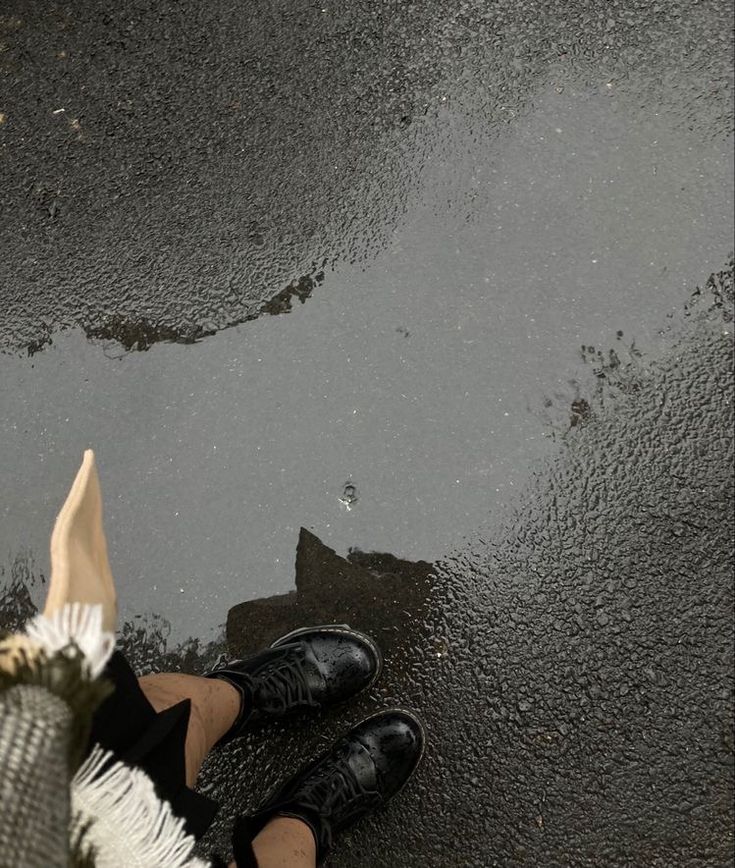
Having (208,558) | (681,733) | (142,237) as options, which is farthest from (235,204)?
(681,733)

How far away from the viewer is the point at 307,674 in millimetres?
2252

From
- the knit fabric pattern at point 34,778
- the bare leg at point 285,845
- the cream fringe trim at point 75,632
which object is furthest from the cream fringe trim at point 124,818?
the bare leg at point 285,845

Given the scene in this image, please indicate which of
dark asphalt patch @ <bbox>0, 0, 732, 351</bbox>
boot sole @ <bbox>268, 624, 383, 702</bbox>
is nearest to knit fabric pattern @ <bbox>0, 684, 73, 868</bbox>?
boot sole @ <bbox>268, 624, 383, 702</bbox>

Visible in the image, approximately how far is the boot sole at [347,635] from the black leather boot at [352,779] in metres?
0.11

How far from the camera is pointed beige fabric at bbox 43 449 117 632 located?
1229 mm

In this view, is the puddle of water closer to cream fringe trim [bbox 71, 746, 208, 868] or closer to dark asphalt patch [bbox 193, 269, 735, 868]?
dark asphalt patch [bbox 193, 269, 735, 868]

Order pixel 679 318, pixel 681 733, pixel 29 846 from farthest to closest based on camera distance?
pixel 679 318 → pixel 681 733 → pixel 29 846

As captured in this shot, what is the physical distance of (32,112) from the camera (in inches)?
104

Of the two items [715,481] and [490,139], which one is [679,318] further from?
[490,139]

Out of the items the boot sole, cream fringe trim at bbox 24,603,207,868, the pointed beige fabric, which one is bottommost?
the boot sole

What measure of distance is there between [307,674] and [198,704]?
372mm

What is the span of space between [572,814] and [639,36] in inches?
94.5

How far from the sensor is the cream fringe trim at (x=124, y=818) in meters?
1.33

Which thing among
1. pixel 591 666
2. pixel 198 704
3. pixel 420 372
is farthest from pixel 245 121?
pixel 591 666
